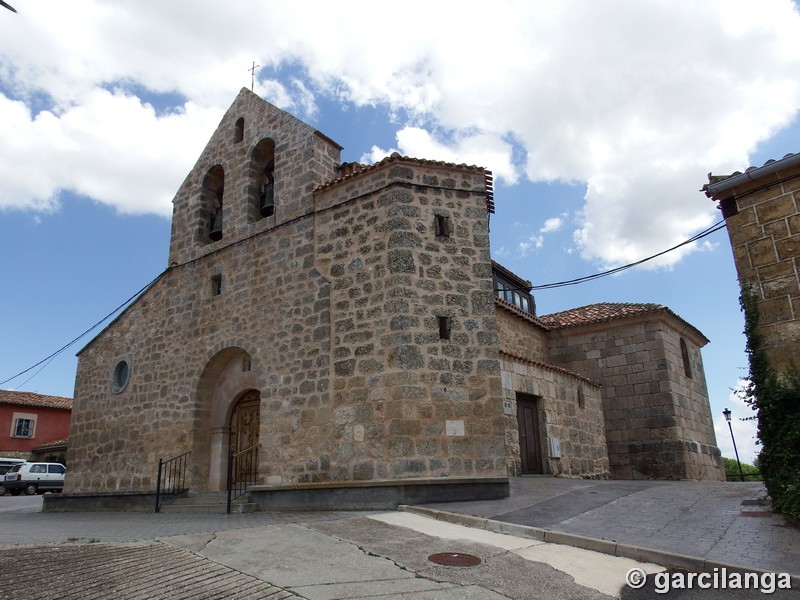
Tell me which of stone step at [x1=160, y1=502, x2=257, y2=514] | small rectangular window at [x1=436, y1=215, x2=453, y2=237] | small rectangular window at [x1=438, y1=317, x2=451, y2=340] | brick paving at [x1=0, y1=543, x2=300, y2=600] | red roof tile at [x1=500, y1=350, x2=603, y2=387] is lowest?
brick paving at [x1=0, y1=543, x2=300, y2=600]

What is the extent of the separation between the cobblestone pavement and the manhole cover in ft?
5.19

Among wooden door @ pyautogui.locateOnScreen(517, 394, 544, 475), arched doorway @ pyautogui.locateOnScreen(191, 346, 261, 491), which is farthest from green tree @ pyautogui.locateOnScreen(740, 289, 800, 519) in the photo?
arched doorway @ pyautogui.locateOnScreen(191, 346, 261, 491)

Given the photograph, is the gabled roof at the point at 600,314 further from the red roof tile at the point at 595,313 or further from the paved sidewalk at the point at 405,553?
the paved sidewalk at the point at 405,553

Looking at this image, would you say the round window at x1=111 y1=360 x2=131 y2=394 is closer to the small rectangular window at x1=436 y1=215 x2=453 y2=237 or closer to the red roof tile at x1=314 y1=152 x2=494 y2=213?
the red roof tile at x1=314 y1=152 x2=494 y2=213

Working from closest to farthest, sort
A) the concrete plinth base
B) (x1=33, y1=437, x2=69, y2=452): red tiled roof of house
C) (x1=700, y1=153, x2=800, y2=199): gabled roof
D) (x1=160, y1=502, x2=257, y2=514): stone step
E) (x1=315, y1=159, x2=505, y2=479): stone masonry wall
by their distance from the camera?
(x1=700, y1=153, x2=800, y2=199): gabled roof
(x1=315, y1=159, x2=505, y2=479): stone masonry wall
(x1=160, y1=502, x2=257, y2=514): stone step
the concrete plinth base
(x1=33, y1=437, x2=69, y2=452): red tiled roof of house

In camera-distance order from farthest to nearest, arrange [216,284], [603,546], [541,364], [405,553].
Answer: [216,284], [541,364], [603,546], [405,553]

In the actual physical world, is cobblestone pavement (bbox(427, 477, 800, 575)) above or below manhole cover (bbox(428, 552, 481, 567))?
above

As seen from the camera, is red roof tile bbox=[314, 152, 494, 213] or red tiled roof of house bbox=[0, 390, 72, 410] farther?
red tiled roof of house bbox=[0, 390, 72, 410]

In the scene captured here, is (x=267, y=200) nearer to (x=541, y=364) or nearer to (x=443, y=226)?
(x=443, y=226)

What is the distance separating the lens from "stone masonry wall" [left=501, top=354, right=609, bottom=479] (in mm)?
11938

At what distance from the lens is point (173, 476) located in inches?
507

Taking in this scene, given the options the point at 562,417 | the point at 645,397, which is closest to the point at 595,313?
the point at 645,397

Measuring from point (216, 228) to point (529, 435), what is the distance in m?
8.98

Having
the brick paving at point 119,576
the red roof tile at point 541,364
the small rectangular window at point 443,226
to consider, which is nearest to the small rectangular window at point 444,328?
the small rectangular window at point 443,226
